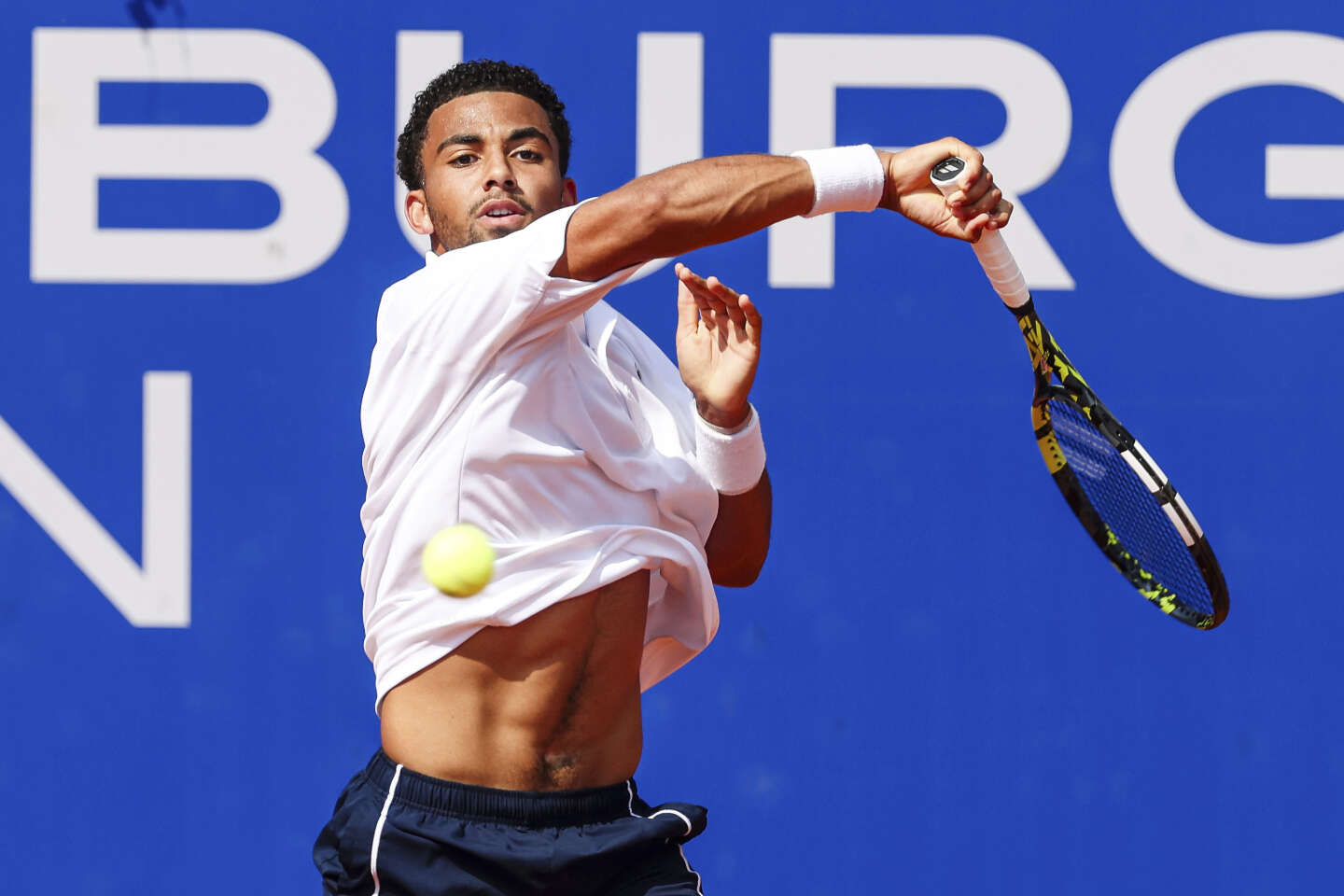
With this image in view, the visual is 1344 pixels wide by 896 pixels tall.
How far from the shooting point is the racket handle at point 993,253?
2.48m

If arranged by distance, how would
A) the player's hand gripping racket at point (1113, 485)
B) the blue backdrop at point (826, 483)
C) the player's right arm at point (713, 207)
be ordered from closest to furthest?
1. the player's right arm at point (713, 207)
2. the player's hand gripping racket at point (1113, 485)
3. the blue backdrop at point (826, 483)

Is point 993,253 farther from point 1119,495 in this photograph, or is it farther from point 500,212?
point 500,212

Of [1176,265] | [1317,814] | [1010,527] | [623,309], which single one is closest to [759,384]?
[623,309]

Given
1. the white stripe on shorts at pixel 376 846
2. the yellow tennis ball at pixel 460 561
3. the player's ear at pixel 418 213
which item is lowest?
the white stripe on shorts at pixel 376 846

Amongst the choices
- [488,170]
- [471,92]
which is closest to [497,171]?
[488,170]

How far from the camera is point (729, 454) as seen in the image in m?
2.87

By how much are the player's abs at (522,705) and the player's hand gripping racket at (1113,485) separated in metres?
0.79

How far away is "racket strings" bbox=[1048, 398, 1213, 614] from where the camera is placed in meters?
2.85

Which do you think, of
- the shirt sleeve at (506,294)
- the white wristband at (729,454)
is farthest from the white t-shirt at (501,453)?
the white wristband at (729,454)

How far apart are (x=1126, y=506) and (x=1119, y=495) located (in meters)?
0.02

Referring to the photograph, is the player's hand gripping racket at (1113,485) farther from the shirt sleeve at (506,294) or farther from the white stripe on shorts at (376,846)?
the white stripe on shorts at (376,846)

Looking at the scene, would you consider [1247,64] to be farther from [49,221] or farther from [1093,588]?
[49,221]

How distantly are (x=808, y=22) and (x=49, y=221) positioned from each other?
176 cm

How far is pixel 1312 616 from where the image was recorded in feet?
12.4
